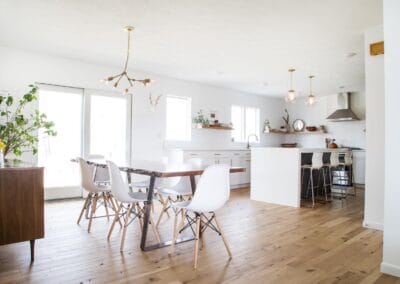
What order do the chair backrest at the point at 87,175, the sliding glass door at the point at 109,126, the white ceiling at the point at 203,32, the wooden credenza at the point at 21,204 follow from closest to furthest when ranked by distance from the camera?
the wooden credenza at the point at 21,204 < the white ceiling at the point at 203,32 < the chair backrest at the point at 87,175 < the sliding glass door at the point at 109,126

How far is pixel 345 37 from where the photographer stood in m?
3.78

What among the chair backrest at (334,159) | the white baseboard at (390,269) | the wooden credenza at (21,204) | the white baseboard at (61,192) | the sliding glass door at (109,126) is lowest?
the white baseboard at (390,269)

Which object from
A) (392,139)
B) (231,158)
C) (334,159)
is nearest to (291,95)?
(334,159)

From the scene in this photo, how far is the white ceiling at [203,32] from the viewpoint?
2984 mm

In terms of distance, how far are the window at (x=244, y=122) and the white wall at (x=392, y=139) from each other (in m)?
5.46

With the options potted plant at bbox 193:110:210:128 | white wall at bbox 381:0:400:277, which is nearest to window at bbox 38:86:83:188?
potted plant at bbox 193:110:210:128

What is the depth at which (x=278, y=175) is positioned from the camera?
4977mm

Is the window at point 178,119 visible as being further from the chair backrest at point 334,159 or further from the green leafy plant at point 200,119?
the chair backrest at point 334,159

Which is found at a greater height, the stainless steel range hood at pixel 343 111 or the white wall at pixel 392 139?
the stainless steel range hood at pixel 343 111

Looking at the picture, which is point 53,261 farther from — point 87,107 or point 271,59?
point 271,59

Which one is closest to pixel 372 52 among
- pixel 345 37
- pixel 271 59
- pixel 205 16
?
pixel 345 37

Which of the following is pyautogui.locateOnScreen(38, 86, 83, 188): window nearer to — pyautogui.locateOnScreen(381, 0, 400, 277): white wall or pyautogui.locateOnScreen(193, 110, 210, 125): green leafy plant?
pyautogui.locateOnScreen(193, 110, 210, 125): green leafy plant

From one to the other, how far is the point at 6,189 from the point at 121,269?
111 centimetres

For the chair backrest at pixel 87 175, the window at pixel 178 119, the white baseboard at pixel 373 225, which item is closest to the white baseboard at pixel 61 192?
the chair backrest at pixel 87 175
